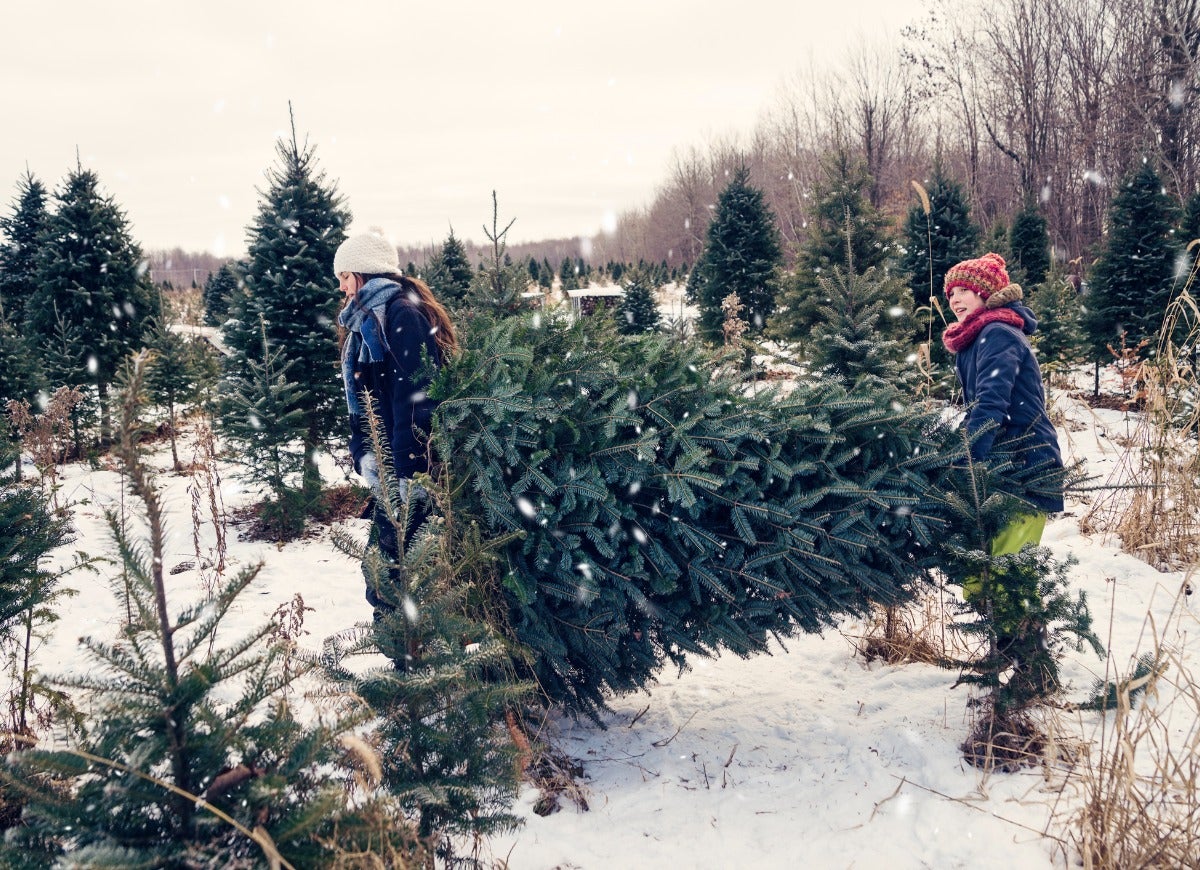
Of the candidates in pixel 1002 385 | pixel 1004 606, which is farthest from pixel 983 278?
pixel 1004 606

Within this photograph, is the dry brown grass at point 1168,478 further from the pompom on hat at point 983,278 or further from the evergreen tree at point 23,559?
the evergreen tree at point 23,559

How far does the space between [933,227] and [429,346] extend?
10.6 metres

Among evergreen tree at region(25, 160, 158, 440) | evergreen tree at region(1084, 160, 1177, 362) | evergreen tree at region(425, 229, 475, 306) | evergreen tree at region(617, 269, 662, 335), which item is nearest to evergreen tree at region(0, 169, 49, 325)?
evergreen tree at region(25, 160, 158, 440)

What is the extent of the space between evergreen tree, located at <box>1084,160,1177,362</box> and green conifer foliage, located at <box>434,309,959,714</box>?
11.2 meters

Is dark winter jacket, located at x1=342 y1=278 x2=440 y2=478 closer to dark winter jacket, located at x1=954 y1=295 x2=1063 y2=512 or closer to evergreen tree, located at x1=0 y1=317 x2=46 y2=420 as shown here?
dark winter jacket, located at x1=954 y1=295 x2=1063 y2=512

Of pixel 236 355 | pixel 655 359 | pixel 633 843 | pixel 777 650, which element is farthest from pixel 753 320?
pixel 633 843

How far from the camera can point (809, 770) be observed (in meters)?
3.19

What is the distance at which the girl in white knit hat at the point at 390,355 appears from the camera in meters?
3.19

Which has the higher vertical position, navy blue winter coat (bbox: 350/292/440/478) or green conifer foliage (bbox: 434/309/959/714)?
navy blue winter coat (bbox: 350/292/440/478)

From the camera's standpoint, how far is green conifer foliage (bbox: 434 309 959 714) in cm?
297

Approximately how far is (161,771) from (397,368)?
2005 millimetres

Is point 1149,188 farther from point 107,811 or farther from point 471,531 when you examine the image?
point 107,811

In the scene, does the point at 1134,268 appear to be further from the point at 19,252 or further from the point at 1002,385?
the point at 19,252

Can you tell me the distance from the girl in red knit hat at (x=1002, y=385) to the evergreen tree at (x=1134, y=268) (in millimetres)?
10343
